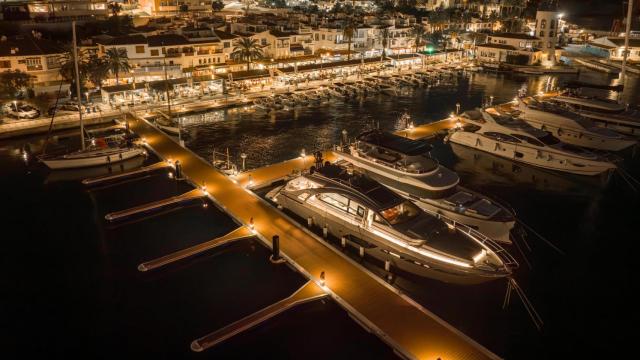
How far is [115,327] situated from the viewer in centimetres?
1825

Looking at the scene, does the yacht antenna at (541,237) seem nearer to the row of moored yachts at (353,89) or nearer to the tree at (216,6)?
the row of moored yachts at (353,89)

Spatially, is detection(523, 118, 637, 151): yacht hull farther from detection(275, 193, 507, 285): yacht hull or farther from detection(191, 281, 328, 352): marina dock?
detection(191, 281, 328, 352): marina dock

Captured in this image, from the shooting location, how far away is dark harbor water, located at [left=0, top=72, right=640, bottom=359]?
17.6 m

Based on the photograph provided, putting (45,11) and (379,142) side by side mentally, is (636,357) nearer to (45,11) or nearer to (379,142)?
(379,142)

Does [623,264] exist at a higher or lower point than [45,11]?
lower

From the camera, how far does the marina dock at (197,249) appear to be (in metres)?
21.3

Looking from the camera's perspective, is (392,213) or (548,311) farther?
(392,213)

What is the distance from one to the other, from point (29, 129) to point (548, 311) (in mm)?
44275

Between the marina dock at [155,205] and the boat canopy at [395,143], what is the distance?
450 inches

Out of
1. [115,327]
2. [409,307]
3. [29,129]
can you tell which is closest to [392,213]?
[409,307]

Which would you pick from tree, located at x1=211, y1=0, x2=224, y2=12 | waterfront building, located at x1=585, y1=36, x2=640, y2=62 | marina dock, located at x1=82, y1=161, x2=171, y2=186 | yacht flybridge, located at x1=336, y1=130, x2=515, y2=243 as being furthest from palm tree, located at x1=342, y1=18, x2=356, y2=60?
tree, located at x1=211, y1=0, x2=224, y2=12

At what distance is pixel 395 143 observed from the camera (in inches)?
1153

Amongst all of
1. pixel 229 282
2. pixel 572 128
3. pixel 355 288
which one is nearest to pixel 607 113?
pixel 572 128

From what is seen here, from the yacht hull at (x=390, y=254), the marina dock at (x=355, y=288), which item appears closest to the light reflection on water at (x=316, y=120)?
the marina dock at (x=355, y=288)
